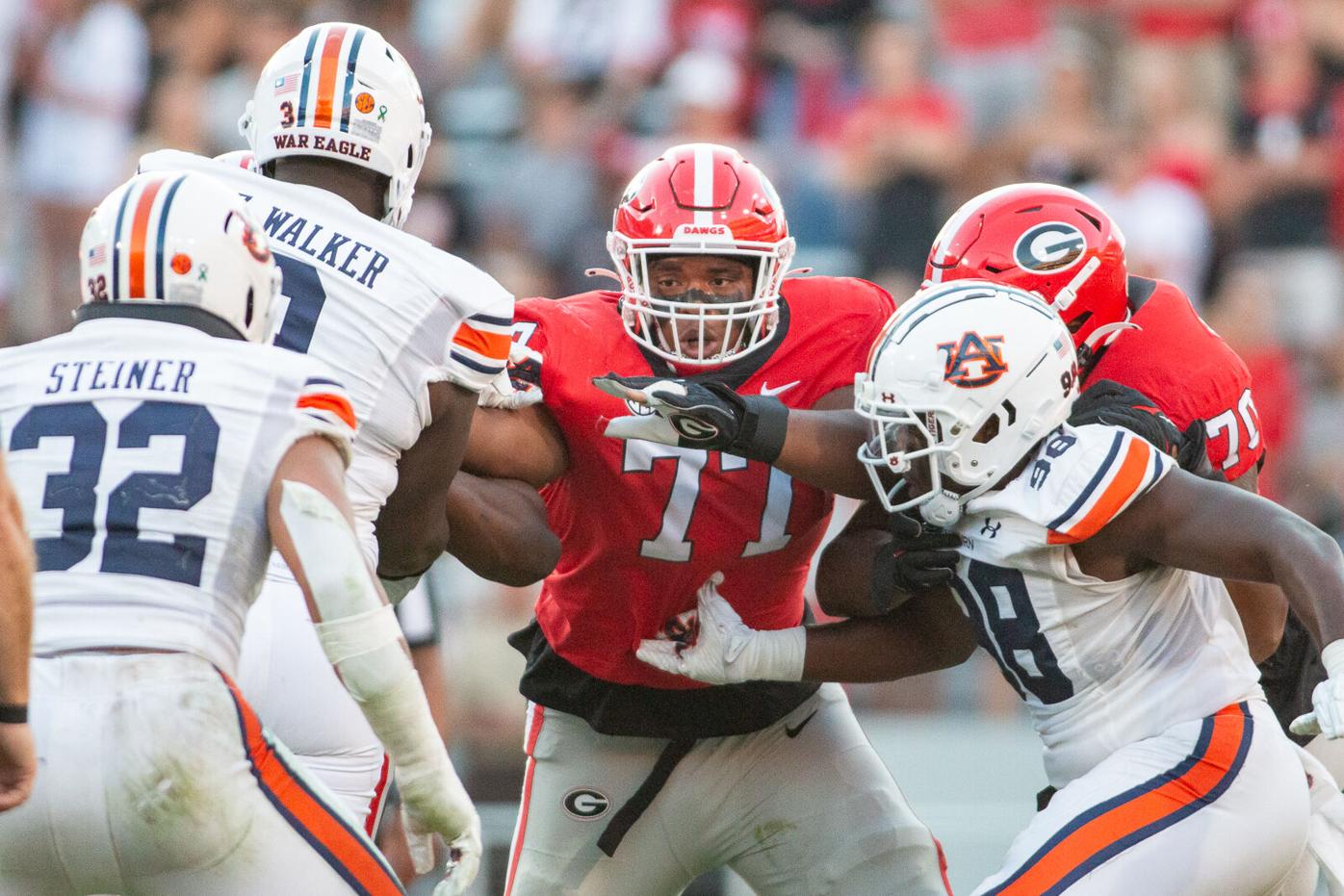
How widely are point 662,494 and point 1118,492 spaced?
1.00 metres

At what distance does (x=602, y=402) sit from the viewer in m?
3.75

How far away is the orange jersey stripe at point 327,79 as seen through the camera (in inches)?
142

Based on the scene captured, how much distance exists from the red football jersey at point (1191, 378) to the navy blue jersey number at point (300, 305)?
1581 millimetres

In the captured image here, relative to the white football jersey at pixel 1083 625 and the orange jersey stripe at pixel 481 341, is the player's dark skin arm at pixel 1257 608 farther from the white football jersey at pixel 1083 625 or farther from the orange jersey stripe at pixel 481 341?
the orange jersey stripe at pixel 481 341

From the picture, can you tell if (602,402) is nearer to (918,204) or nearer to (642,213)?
(642,213)

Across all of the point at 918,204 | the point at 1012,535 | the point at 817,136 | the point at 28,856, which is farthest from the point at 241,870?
the point at 817,136

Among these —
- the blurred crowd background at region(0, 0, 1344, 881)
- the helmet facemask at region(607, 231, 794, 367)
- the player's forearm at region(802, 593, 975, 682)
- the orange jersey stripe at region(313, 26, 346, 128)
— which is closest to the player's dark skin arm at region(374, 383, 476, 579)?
the helmet facemask at region(607, 231, 794, 367)

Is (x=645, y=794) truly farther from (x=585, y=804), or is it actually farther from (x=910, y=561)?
(x=910, y=561)

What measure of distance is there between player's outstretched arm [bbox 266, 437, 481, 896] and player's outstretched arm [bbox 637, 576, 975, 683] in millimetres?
918

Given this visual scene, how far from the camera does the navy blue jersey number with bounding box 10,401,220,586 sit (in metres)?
2.80

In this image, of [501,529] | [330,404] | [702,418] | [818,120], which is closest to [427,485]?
[501,529]

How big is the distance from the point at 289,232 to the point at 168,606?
92 centimetres

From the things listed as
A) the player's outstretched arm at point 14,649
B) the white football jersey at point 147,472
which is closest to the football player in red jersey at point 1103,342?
the white football jersey at point 147,472

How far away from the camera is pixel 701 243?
3.74 meters
